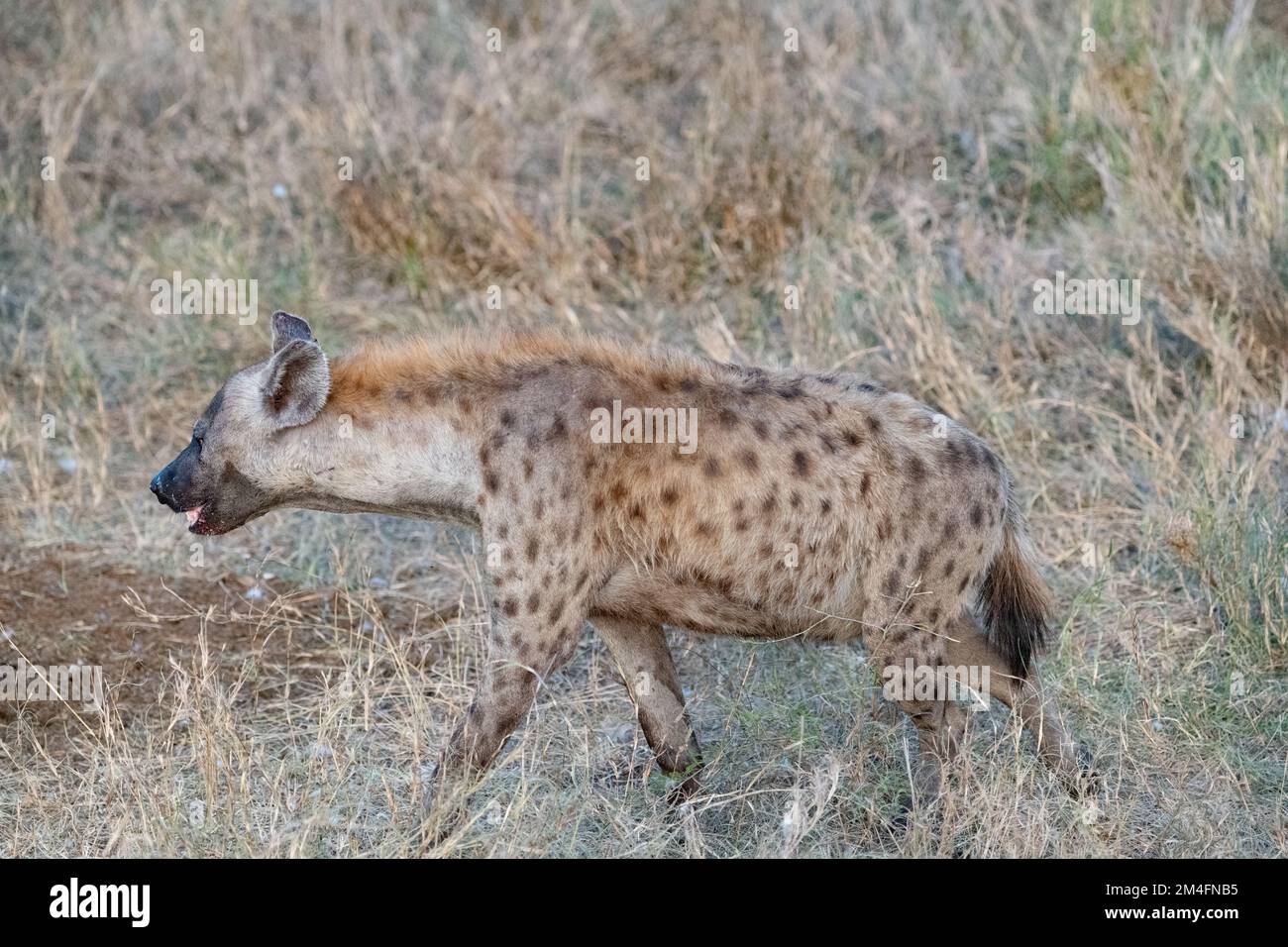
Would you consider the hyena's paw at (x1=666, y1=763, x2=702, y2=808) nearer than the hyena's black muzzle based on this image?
No

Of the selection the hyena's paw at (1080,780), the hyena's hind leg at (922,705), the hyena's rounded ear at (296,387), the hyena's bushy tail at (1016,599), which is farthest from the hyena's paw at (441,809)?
the hyena's paw at (1080,780)

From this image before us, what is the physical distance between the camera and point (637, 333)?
7.04 metres

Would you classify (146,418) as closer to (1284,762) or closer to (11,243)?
(11,243)

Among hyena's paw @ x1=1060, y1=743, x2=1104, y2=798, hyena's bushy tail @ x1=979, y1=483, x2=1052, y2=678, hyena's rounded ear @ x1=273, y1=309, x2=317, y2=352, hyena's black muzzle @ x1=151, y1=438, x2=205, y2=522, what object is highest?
hyena's rounded ear @ x1=273, y1=309, x2=317, y2=352

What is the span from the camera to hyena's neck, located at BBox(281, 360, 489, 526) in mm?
4309

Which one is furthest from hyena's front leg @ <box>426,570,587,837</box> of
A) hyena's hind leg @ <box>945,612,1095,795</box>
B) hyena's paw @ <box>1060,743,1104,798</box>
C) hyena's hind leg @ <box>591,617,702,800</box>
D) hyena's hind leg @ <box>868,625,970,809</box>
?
hyena's paw @ <box>1060,743,1104,798</box>

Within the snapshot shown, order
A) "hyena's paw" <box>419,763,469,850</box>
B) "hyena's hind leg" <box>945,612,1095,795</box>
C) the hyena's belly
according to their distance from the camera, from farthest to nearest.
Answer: "hyena's hind leg" <box>945,612,1095,795</box> < the hyena's belly < "hyena's paw" <box>419,763,469,850</box>

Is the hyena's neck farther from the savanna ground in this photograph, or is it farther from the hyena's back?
the savanna ground

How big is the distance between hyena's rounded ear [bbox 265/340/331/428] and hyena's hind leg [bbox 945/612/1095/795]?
1721 millimetres

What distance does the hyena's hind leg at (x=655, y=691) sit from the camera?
4.60 meters

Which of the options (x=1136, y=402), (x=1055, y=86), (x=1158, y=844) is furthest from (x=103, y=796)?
(x=1055, y=86)

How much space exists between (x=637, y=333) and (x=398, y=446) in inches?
111

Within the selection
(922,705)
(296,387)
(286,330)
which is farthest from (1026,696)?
(286,330)

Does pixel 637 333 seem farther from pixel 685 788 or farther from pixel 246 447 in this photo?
pixel 246 447
